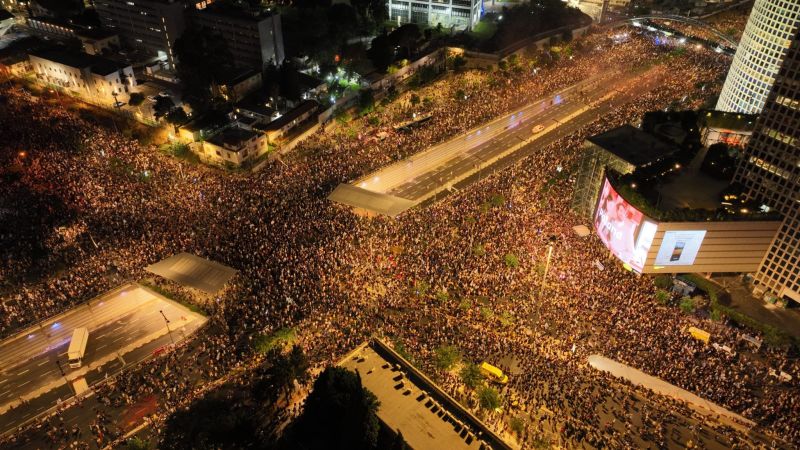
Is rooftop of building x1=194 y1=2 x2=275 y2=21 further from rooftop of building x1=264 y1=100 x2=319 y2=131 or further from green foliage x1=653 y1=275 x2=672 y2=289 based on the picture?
green foliage x1=653 y1=275 x2=672 y2=289

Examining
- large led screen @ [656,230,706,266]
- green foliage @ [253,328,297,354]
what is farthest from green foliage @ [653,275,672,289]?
green foliage @ [253,328,297,354]

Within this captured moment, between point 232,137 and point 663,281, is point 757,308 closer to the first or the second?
point 663,281

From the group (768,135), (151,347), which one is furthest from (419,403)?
(768,135)

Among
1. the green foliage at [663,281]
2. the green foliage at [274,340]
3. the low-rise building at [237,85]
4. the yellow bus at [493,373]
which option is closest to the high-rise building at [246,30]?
the low-rise building at [237,85]

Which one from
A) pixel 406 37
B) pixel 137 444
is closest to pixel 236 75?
pixel 406 37

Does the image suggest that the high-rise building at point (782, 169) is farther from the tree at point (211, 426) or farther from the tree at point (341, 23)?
the tree at point (341, 23)
